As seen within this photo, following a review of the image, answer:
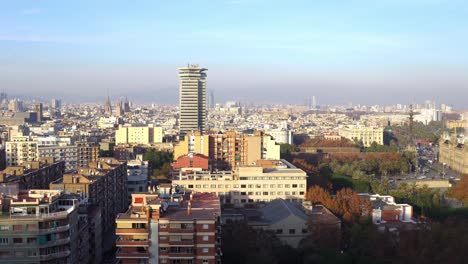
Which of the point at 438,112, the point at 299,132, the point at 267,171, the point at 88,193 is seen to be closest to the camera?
the point at 88,193

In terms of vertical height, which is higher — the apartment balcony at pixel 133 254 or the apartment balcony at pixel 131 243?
the apartment balcony at pixel 131 243

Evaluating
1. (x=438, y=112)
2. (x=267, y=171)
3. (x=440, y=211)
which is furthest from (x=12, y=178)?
(x=438, y=112)

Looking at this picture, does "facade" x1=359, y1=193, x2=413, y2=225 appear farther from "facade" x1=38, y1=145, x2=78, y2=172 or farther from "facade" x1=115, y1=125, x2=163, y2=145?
"facade" x1=115, y1=125, x2=163, y2=145

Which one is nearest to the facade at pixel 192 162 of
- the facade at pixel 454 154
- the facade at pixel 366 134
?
the facade at pixel 454 154

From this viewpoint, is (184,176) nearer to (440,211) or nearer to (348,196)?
(348,196)

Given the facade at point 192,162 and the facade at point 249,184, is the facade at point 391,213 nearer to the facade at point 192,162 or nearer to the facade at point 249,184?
the facade at point 249,184

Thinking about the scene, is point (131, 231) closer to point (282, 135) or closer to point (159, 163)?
point (159, 163)
